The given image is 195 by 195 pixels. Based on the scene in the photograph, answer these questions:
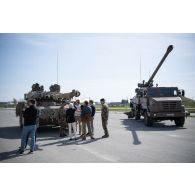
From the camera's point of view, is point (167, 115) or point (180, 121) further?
point (180, 121)

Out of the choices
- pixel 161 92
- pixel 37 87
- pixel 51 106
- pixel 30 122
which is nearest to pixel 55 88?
pixel 37 87

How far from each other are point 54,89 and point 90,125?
6.85m

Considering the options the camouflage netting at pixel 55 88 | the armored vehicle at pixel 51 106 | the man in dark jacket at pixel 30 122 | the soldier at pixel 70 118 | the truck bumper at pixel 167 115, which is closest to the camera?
the man in dark jacket at pixel 30 122

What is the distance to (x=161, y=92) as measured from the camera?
17891 millimetres

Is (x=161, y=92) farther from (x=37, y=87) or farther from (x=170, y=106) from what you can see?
(x=37, y=87)

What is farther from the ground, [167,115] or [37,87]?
[37,87]

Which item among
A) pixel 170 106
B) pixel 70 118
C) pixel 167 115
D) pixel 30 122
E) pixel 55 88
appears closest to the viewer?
pixel 30 122

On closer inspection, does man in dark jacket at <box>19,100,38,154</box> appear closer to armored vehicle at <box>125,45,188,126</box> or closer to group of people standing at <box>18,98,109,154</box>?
Answer: group of people standing at <box>18,98,109,154</box>

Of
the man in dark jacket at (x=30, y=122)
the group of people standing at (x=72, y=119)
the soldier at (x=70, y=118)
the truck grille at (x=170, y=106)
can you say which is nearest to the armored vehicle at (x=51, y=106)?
the group of people standing at (x=72, y=119)

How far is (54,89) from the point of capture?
1873 cm

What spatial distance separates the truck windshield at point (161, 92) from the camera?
17781mm

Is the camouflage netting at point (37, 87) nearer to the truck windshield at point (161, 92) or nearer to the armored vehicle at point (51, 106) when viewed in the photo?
the armored vehicle at point (51, 106)
